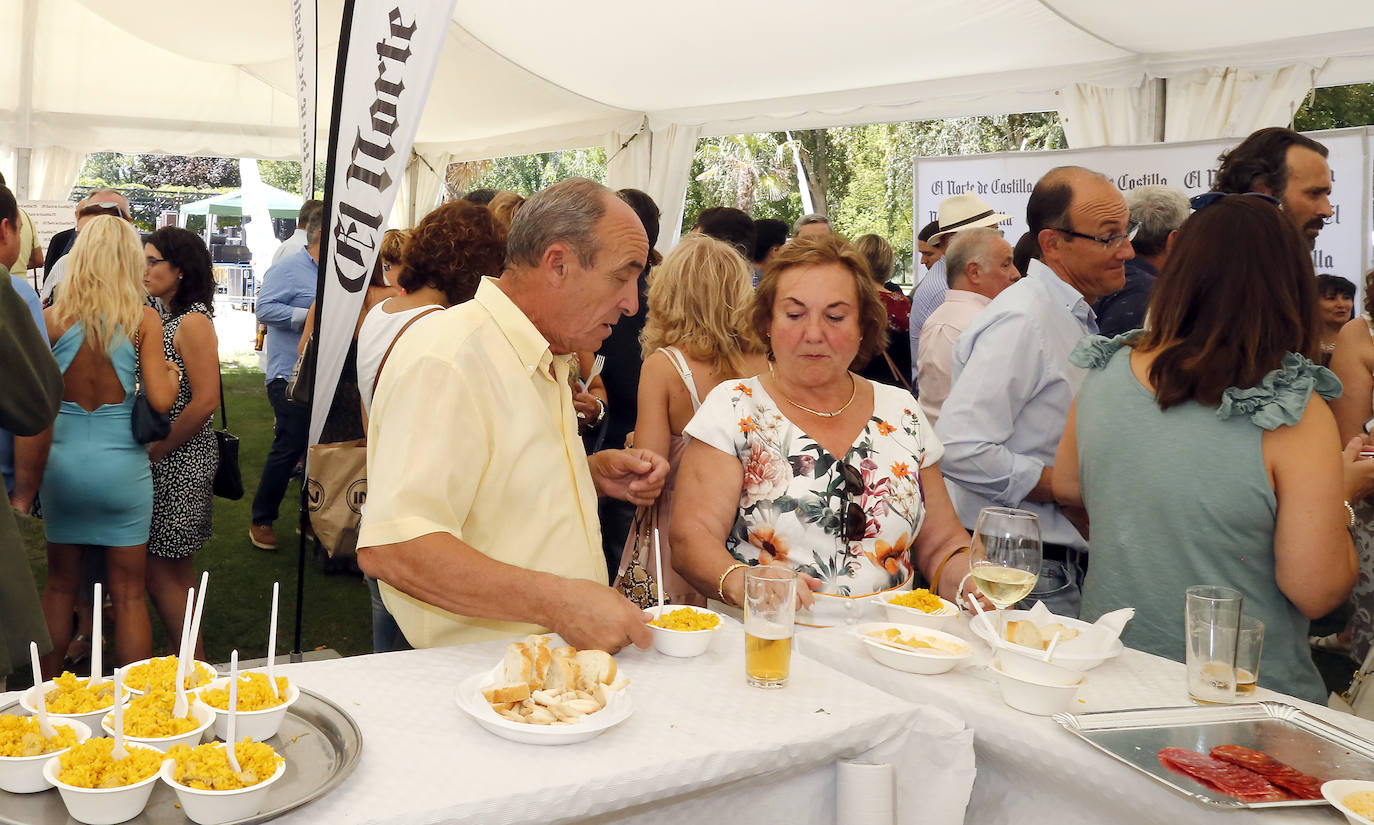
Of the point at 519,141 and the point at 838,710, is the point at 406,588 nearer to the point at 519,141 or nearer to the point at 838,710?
the point at 838,710

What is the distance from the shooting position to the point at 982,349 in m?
2.53

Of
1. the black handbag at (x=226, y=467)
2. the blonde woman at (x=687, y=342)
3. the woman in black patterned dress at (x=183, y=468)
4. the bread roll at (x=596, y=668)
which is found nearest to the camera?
the bread roll at (x=596, y=668)

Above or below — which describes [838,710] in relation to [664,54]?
below

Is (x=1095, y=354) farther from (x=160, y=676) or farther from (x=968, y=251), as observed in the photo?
(x=160, y=676)

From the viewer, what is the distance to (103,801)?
964mm

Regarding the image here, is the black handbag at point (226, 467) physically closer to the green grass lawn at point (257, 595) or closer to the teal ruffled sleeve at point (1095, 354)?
the green grass lawn at point (257, 595)

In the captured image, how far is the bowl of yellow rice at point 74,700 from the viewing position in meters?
1.16

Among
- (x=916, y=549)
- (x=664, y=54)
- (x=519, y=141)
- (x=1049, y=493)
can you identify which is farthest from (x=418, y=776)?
(x=519, y=141)

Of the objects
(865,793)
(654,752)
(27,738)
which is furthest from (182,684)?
(865,793)

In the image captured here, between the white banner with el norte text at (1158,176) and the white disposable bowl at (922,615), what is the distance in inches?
143

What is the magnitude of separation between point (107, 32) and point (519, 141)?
379cm

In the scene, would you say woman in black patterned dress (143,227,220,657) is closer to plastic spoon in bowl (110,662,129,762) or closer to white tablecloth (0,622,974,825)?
white tablecloth (0,622,974,825)

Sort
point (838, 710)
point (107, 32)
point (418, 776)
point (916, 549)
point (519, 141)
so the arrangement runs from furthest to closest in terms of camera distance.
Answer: point (519, 141) → point (107, 32) → point (916, 549) → point (838, 710) → point (418, 776)

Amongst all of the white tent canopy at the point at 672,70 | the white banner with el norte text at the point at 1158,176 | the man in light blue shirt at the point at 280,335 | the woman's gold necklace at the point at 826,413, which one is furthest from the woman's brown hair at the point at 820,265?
the white tent canopy at the point at 672,70
